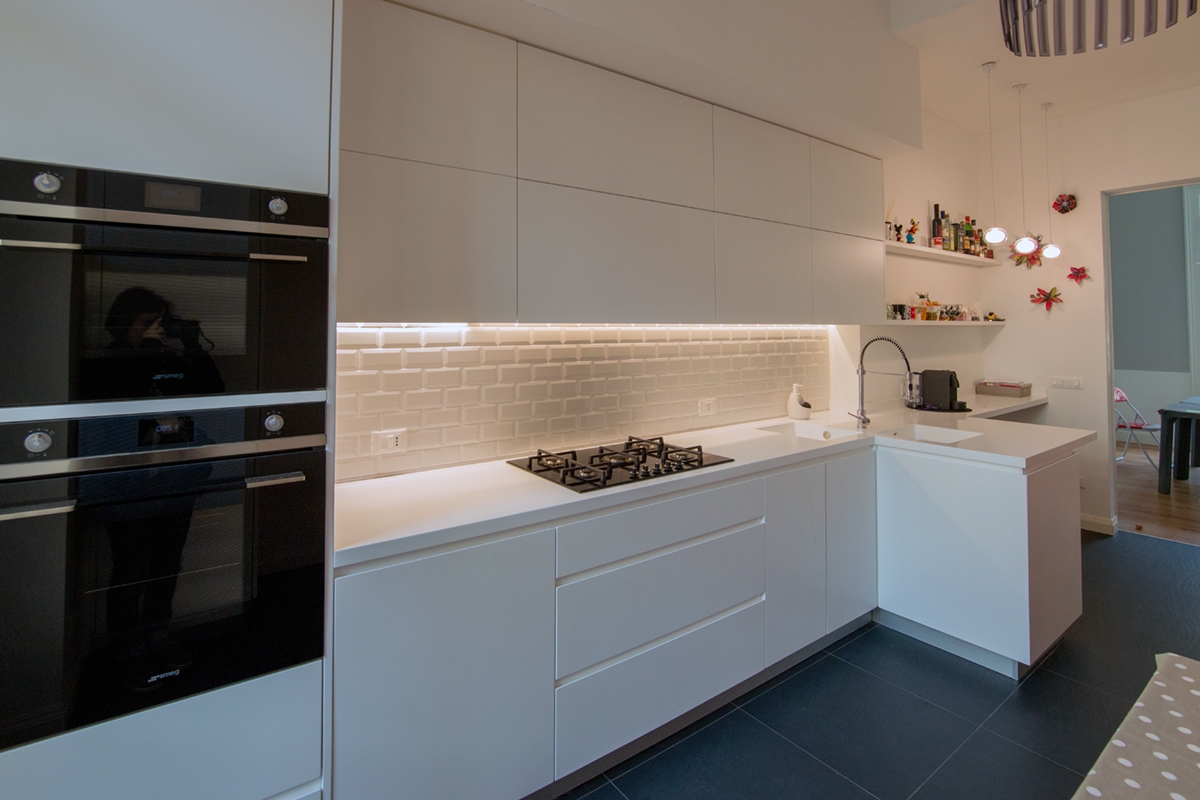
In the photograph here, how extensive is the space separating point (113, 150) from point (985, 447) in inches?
121

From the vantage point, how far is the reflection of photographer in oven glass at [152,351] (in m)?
1.08

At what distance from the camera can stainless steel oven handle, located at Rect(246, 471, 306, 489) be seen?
1.21 m

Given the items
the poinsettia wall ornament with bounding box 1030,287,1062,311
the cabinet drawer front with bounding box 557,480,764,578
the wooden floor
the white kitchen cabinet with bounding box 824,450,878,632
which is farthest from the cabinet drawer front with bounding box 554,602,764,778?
the wooden floor

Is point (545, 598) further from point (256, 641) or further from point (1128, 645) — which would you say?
point (1128, 645)

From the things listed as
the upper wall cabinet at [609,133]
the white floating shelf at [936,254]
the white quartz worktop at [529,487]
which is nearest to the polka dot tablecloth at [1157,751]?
the white quartz worktop at [529,487]

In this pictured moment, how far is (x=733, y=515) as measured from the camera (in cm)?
209

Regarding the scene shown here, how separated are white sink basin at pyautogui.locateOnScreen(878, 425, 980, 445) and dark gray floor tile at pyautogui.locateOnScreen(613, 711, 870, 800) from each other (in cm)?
155

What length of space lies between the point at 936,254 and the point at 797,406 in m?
1.63

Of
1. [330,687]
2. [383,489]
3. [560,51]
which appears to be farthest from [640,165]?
[330,687]

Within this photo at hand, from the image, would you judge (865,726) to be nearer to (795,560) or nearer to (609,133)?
(795,560)

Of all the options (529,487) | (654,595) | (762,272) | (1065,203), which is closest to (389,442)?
(529,487)

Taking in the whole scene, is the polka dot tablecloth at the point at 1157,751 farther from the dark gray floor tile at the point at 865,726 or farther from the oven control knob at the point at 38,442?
the oven control knob at the point at 38,442

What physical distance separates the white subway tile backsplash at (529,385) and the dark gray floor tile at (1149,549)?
8.88 feet

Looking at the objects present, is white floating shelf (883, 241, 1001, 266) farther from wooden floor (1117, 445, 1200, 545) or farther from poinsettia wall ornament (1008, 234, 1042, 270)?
wooden floor (1117, 445, 1200, 545)
